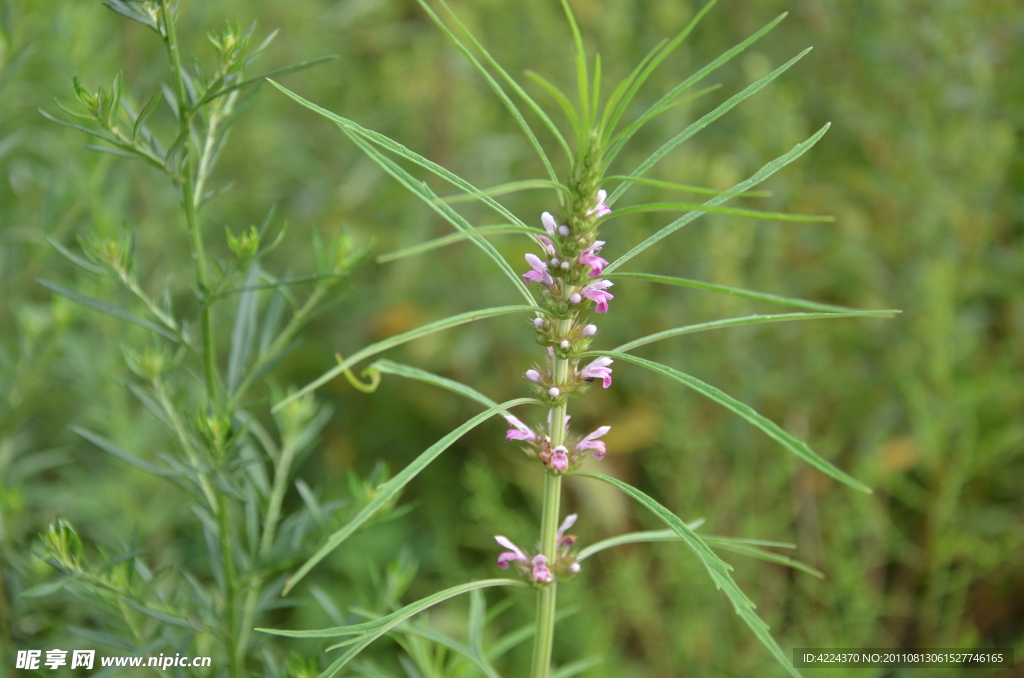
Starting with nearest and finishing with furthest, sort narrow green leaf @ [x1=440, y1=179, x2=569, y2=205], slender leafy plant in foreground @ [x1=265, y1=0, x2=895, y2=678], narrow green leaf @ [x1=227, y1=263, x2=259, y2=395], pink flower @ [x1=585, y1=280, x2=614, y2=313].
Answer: narrow green leaf @ [x1=440, y1=179, x2=569, y2=205]
slender leafy plant in foreground @ [x1=265, y1=0, x2=895, y2=678]
pink flower @ [x1=585, y1=280, x2=614, y2=313]
narrow green leaf @ [x1=227, y1=263, x2=259, y2=395]

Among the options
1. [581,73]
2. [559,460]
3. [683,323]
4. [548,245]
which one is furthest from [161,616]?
[683,323]

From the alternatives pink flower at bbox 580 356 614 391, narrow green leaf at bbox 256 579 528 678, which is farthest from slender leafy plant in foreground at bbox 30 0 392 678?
pink flower at bbox 580 356 614 391

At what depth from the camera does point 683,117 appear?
2494 millimetres

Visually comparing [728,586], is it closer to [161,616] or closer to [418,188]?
[418,188]

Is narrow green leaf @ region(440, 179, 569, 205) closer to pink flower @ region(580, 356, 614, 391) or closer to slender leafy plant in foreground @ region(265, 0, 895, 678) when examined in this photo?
slender leafy plant in foreground @ region(265, 0, 895, 678)

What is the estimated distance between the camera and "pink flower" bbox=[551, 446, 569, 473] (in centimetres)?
77

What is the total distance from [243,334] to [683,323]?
1.61 meters

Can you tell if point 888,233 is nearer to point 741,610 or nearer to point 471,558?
point 471,558

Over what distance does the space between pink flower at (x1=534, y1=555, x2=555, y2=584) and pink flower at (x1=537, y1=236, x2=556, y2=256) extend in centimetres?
31

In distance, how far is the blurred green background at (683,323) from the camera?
1.94 meters

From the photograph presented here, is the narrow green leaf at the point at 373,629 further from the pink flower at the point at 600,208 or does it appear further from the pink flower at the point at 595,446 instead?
the pink flower at the point at 600,208

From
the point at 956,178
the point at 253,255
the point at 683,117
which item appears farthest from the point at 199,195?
the point at 956,178

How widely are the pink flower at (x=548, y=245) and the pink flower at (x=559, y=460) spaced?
0.20 meters

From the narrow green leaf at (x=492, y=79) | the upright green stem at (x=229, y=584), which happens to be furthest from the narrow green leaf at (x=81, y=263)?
the narrow green leaf at (x=492, y=79)
